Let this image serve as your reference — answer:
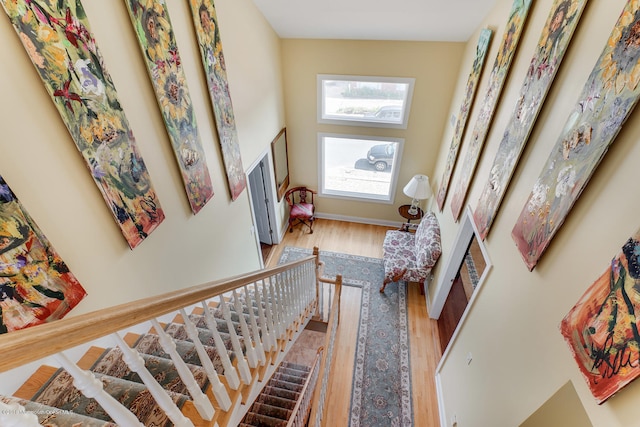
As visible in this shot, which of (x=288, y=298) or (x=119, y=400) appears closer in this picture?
(x=119, y=400)

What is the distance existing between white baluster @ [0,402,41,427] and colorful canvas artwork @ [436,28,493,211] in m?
3.86

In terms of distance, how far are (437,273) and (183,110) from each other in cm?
356

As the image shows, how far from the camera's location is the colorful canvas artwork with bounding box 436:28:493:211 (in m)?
2.89

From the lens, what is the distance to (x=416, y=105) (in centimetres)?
437

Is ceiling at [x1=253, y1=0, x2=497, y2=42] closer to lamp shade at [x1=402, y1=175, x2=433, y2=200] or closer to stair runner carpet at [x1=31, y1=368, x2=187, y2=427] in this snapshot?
lamp shade at [x1=402, y1=175, x2=433, y2=200]

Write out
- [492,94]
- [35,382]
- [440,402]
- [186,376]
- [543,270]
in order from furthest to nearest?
[440,402], [492,94], [543,270], [35,382], [186,376]

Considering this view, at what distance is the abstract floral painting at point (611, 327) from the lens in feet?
3.08

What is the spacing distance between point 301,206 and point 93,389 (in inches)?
191

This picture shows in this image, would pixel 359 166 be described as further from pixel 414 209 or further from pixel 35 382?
pixel 35 382

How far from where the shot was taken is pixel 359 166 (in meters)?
5.51

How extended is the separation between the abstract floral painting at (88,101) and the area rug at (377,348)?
2.90 meters

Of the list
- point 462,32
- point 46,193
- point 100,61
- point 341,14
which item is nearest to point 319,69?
point 341,14

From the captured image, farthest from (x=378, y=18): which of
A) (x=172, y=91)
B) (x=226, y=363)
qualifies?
(x=226, y=363)

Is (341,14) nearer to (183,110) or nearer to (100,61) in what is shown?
(183,110)
